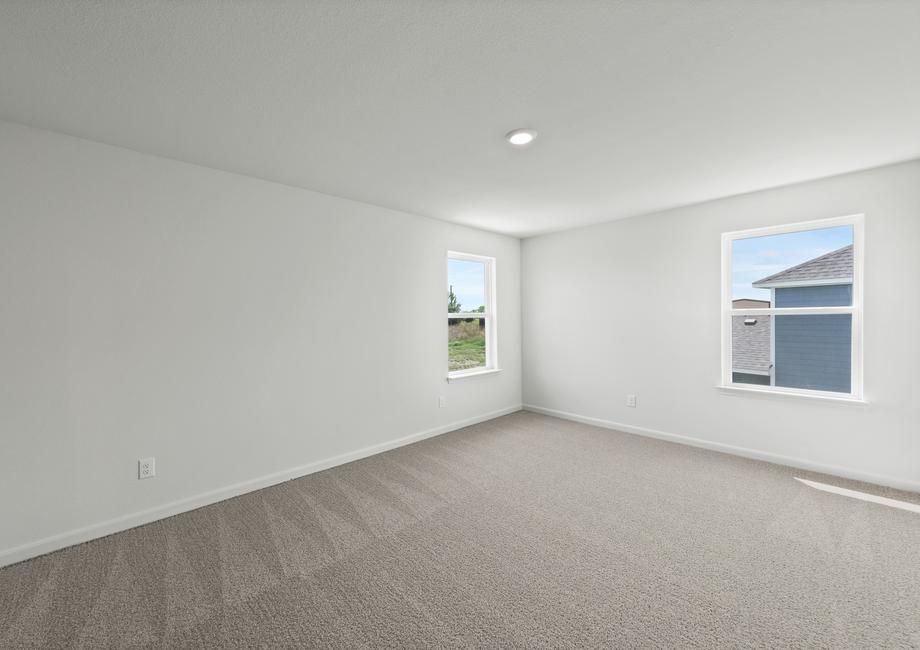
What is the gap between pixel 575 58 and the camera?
1.63 m

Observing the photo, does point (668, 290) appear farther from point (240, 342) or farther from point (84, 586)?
point (84, 586)

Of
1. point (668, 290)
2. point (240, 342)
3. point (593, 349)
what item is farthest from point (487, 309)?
point (240, 342)

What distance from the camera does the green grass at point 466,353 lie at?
4605mm

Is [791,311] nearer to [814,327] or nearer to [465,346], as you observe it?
[814,327]

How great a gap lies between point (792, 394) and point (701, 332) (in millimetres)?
841

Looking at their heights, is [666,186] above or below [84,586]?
above

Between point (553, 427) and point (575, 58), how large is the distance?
12.1 ft

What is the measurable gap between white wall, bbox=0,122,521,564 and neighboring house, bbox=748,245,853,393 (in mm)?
3385

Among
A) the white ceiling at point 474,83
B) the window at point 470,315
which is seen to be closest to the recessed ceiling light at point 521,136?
the white ceiling at point 474,83

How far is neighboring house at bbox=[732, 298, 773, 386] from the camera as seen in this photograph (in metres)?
3.51

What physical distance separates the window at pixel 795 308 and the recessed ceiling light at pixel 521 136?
2.43 meters

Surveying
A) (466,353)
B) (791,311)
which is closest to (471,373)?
(466,353)

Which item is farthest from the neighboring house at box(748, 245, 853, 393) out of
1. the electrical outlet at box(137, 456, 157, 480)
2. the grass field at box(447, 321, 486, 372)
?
the electrical outlet at box(137, 456, 157, 480)

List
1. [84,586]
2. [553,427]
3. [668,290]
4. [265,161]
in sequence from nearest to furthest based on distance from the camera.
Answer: [84,586]
[265,161]
[668,290]
[553,427]
